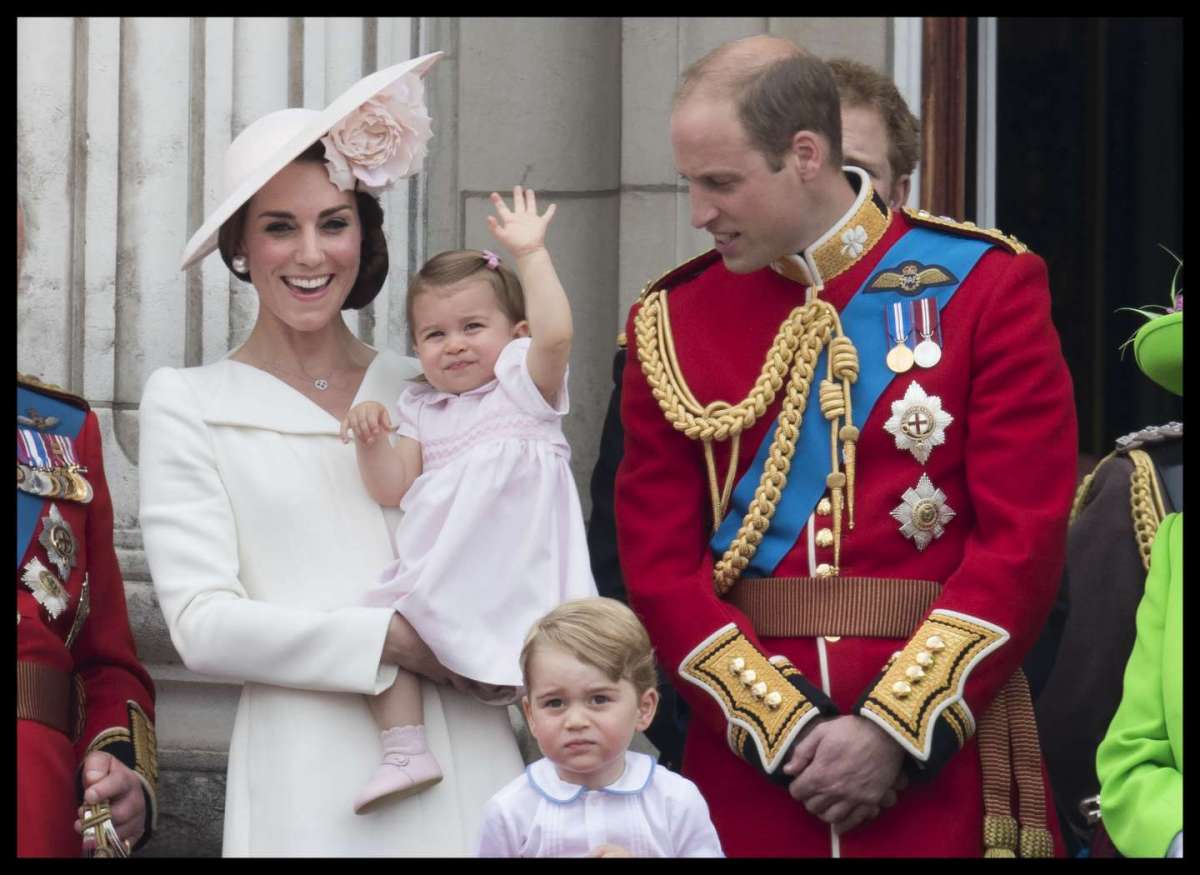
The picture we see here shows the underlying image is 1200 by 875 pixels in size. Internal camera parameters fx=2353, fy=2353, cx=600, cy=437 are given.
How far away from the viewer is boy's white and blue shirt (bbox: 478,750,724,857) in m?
3.46

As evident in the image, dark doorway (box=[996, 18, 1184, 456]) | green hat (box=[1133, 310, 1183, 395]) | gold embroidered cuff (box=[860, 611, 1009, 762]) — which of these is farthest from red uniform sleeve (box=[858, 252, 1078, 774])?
dark doorway (box=[996, 18, 1184, 456])

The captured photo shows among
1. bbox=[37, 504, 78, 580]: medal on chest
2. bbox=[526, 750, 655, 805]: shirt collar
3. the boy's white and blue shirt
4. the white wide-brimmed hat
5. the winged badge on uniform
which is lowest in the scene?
the boy's white and blue shirt

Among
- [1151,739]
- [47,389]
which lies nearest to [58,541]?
[47,389]

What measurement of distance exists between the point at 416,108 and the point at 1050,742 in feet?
5.38

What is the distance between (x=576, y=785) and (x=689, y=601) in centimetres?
41

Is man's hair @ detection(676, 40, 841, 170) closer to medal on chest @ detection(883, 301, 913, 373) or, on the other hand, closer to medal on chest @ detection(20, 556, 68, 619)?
medal on chest @ detection(883, 301, 913, 373)

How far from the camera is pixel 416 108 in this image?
13.8 feet

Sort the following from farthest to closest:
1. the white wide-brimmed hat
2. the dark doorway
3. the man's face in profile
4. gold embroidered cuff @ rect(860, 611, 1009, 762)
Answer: the dark doorway, the man's face in profile, the white wide-brimmed hat, gold embroidered cuff @ rect(860, 611, 1009, 762)

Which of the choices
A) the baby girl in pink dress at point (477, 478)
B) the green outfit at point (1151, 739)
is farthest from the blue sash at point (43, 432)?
the green outfit at point (1151, 739)

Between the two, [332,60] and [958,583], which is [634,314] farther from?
[332,60]

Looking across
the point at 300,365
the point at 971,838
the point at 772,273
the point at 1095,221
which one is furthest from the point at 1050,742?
the point at 1095,221

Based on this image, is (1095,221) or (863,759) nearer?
(863,759)

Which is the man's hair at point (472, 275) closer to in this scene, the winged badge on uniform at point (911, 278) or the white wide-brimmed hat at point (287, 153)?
the white wide-brimmed hat at point (287, 153)

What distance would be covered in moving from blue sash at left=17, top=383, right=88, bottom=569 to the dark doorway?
3564 mm
